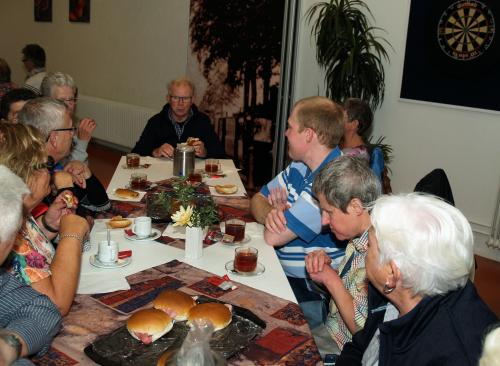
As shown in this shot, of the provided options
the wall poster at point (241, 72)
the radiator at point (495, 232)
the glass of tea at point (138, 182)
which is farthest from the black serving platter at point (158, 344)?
the wall poster at point (241, 72)

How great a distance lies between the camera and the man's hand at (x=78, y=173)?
2572mm

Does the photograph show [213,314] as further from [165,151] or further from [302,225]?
Answer: [165,151]

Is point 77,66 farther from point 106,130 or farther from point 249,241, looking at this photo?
point 249,241

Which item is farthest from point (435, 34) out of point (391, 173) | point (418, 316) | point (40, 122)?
point (418, 316)

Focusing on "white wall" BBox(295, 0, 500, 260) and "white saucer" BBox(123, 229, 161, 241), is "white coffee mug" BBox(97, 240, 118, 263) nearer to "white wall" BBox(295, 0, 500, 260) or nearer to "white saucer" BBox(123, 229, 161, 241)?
"white saucer" BBox(123, 229, 161, 241)

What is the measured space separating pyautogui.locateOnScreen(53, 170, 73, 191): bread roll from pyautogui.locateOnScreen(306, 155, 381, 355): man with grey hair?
3.65 feet

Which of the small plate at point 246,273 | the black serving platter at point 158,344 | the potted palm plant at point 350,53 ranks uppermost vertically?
the potted palm plant at point 350,53

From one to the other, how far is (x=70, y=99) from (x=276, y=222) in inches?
74.7

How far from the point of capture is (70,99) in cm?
345

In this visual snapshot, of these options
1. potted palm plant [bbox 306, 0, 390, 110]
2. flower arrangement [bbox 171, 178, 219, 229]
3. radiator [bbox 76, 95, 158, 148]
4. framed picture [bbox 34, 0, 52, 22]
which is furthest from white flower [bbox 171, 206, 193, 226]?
framed picture [bbox 34, 0, 52, 22]

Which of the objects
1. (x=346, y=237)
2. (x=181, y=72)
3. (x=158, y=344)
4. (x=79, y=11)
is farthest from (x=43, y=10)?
(x=158, y=344)

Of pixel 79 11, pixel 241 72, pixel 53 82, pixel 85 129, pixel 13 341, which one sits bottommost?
pixel 13 341

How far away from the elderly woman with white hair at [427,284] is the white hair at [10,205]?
913 millimetres

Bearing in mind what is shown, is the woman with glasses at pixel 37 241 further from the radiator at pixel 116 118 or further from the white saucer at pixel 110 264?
the radiator at pixel 116 118
